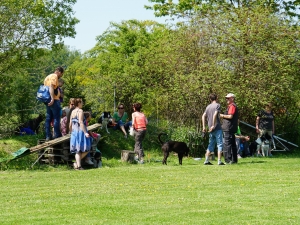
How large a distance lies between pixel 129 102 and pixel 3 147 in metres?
9.88

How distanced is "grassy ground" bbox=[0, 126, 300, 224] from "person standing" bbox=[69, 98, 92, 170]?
54cm

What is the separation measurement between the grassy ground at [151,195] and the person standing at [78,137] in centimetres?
54

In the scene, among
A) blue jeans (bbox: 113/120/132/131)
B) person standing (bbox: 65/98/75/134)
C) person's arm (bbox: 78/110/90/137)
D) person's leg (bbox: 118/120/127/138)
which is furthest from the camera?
blue jeans (bbox: 113/120/132/131)

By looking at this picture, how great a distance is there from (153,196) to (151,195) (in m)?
0.14

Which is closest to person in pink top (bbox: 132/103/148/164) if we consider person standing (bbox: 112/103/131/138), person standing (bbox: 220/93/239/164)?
person standing (bbox: 220/93/239/164)

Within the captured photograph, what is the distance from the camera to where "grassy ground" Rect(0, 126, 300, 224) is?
9.58 metres

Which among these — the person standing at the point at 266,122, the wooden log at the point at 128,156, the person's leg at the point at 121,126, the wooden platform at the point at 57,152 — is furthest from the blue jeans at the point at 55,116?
the person standing at the point at 266,122

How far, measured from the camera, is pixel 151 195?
38.8ft

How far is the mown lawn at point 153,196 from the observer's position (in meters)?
9.55

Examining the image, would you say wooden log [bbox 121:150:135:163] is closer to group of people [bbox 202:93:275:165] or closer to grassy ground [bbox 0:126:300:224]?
group of people [bbox 202:93:275:165]

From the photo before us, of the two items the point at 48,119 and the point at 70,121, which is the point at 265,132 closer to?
the point at 70,121

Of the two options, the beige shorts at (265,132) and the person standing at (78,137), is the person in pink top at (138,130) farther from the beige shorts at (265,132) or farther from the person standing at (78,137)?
the beige shorts at (265,132)

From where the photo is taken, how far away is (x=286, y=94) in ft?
79.3

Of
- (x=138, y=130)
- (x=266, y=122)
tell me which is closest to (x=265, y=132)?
(x=266, y=122)
